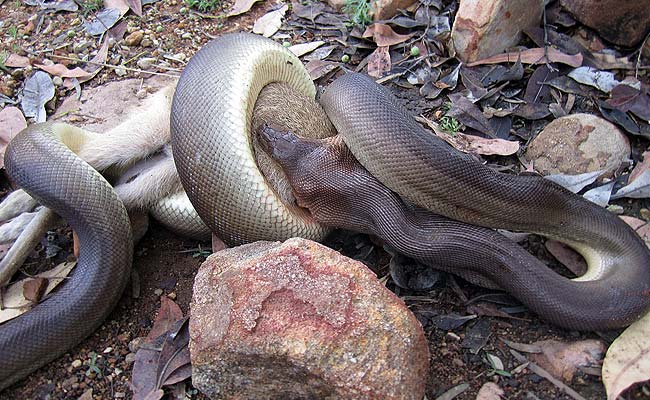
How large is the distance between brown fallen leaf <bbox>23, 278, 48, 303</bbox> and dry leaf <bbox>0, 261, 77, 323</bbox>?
0.02 metres

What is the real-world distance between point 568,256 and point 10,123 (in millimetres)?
3479

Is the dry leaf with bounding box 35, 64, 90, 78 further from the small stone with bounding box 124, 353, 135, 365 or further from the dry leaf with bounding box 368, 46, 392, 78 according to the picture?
the small stone with bounding box 124, 353, 135, 365

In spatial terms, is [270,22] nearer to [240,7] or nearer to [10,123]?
[240,7]

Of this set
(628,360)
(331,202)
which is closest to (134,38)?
(331,202)

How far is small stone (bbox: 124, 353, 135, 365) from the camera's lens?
117 inches

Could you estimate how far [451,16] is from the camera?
13.9 ft

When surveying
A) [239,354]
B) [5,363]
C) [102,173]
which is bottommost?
[5,363]

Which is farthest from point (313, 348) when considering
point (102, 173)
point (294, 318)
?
point (102, 173)

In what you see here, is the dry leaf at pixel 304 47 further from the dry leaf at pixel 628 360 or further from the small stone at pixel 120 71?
the dry leaf at pixel 628 360

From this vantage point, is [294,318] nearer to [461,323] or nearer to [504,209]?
[461,323]

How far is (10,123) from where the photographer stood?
416 centimetres

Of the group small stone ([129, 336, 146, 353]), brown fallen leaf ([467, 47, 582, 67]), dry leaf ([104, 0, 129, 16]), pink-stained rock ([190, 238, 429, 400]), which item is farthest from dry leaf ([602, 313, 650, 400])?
dry leaf ([104, 0, 129, 16])

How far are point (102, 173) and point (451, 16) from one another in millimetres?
2424

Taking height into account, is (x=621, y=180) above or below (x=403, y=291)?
above
